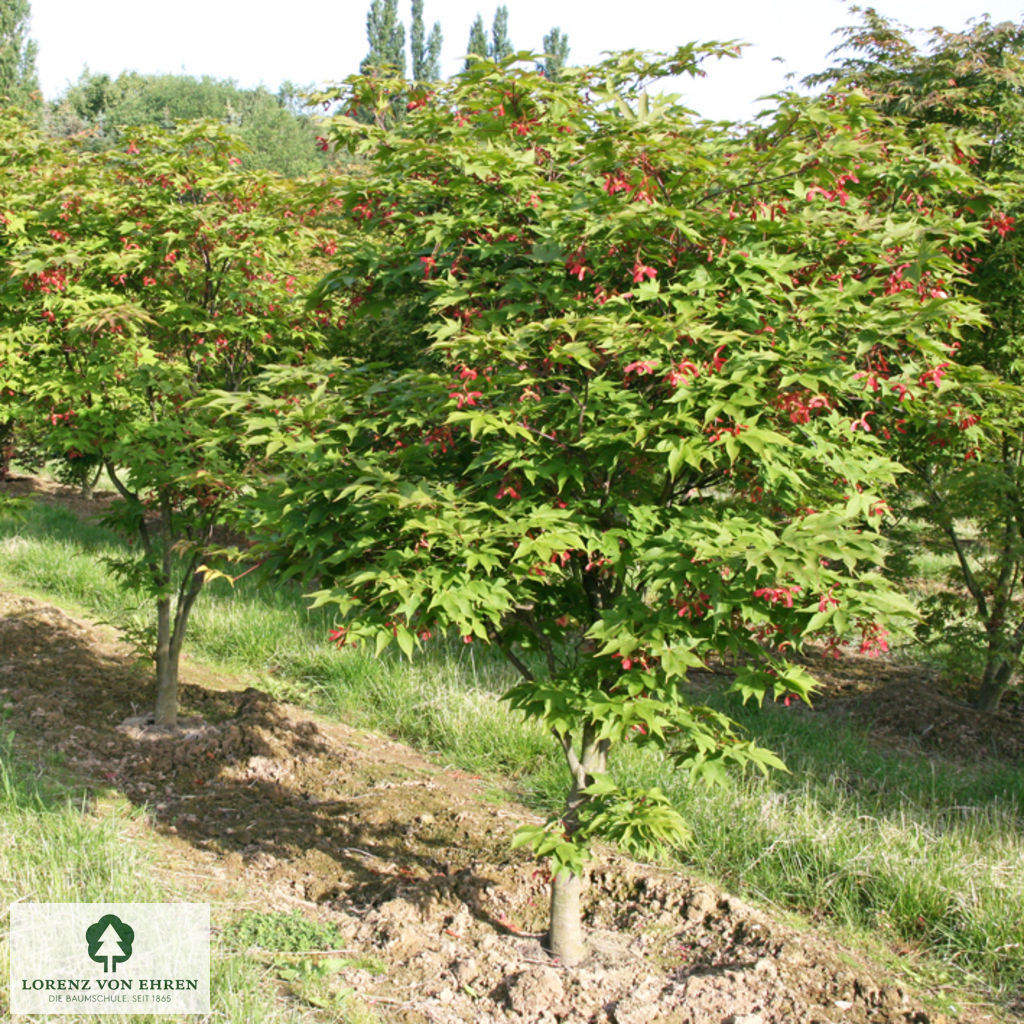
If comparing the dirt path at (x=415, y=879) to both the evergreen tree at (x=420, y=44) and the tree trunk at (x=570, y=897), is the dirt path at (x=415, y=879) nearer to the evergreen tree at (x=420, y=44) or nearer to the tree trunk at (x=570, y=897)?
the tree trunk at (x=570, y=897)

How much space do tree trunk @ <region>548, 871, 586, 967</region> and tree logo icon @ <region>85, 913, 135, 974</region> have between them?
169cm

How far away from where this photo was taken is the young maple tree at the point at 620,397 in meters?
3.08

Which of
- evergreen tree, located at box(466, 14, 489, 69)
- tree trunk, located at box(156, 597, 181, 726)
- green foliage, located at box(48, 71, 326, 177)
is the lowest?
tree trunk, located at box(156, 597, 181, 726)

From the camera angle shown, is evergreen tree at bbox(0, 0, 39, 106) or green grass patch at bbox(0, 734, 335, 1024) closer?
green grass patch at bbox(0, 734, 335, 1024)

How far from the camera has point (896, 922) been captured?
4375 mm

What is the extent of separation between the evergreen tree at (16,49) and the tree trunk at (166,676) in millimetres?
52259

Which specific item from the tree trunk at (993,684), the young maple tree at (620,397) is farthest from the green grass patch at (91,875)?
the tree trunk at (993,684)

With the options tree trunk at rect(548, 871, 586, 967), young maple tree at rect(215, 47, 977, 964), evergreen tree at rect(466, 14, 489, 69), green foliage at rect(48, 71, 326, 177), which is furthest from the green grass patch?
evergreen tree at rect(466, 14, 489, 69)

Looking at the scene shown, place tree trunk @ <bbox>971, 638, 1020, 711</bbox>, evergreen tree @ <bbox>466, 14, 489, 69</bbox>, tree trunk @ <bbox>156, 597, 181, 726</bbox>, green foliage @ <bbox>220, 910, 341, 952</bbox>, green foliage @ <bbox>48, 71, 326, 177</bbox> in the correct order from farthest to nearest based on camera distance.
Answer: evergreen tree @ <bbox>466, 14, 489, 69</bbox>, green foliage @ <bbox>48, 71, 326, 177</bbox>, tree trunk @ <bbox>971, 638, 1020, 711</bbox>, tree trunk @ <bbox>156, 597, 181, 726</bbox>, green foliage @ <bbox>220, 910, 341, 952</bbox>

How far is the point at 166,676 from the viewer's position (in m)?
6.46

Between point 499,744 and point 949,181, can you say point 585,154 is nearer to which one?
point 949,181

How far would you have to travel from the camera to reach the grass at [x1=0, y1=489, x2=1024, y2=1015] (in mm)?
4309

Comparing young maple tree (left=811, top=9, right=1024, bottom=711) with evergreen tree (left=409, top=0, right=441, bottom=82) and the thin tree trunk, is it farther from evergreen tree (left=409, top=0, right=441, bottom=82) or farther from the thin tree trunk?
evergreen tree (left=409, top=0, right=441, bottom=82)

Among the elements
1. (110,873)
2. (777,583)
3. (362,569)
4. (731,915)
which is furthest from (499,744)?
(777,583)
